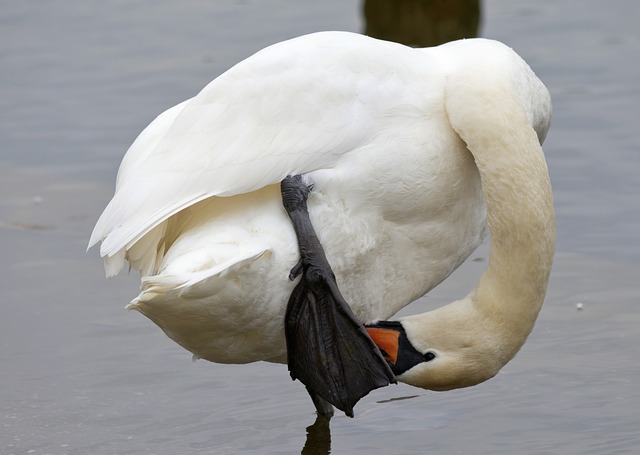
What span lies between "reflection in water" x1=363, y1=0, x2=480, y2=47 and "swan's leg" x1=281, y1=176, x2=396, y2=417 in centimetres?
697

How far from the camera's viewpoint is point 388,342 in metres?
5.45

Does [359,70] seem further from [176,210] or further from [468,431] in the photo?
[468,431]

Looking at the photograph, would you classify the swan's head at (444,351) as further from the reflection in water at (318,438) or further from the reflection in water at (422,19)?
the reflection in water at (422,19)

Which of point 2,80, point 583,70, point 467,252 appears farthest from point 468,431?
point 2,80

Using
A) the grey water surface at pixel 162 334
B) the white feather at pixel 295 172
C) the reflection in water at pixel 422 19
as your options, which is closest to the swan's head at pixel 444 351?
the white feather at pixel 295 172

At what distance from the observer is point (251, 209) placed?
5.33 meters

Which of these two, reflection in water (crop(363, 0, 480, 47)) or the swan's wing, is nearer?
the swan's wing

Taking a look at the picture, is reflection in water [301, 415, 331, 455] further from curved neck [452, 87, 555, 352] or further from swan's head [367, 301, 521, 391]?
curved neck [452, 87, 555, 352]

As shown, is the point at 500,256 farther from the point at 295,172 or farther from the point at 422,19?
the point at 422,19

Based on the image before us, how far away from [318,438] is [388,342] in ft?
2.82

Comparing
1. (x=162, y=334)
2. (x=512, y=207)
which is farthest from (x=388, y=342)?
(x=162, y=334)

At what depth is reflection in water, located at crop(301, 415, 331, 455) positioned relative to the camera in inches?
238

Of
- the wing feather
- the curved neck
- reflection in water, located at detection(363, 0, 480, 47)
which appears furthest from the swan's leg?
reflection in water, located at detection(363, 0, 480, 47)

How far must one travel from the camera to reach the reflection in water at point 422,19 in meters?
12.3
